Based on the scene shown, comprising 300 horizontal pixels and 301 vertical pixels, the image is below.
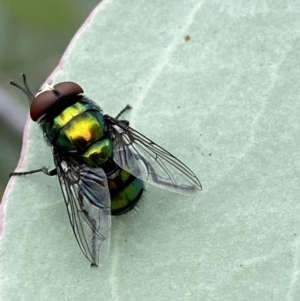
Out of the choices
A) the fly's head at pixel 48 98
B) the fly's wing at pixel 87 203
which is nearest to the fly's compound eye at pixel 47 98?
the fly's head at pixel 48 98

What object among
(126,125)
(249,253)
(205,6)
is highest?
(205,6)

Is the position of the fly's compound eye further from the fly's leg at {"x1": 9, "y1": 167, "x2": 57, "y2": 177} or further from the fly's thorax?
the fly's leg at {"x1": 9, "y1": 167, "x2": 57, "y2": 177}

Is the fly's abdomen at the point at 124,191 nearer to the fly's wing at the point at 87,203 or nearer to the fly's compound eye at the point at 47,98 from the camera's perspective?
the fly's wing at the point at 87,203

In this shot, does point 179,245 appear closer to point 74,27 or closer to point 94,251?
point 94,251

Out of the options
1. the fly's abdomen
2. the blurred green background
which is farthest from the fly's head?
the blurred green background

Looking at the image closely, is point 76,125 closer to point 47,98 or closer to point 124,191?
point 47,98

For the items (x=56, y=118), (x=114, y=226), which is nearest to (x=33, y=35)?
(x=56, y=118)
